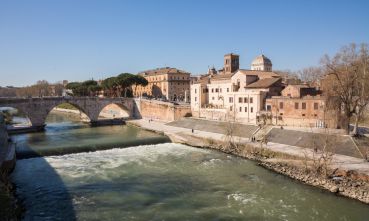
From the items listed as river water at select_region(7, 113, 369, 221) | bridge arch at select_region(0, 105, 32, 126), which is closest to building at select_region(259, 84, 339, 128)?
river water at select_region(7, 113, 369, 221)

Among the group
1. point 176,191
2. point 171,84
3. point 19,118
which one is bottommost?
point 176,191

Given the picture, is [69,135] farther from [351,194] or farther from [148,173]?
[351,194]

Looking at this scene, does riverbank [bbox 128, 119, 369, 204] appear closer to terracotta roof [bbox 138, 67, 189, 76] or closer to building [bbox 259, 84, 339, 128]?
building [bbox 259, 84, 339, 128]

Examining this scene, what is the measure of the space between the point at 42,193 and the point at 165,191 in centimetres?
859

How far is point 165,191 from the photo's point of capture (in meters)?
22.5

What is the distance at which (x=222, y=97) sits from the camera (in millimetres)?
50938

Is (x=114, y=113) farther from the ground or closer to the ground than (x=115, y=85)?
closer to the ground

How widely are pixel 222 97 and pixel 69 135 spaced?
79.1 ft

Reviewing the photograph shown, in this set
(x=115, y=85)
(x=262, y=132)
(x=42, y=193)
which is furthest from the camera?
(x=115, y=85)

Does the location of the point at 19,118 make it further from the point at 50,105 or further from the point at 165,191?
the point at 165,191

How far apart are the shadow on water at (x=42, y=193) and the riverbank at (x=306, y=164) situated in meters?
Result: 16.8

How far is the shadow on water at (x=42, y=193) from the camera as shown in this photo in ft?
61.6

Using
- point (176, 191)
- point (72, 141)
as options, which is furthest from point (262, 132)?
point (72, 141)

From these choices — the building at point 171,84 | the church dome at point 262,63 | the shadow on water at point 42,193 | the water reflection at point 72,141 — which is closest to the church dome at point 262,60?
the church dome at point 262,63
